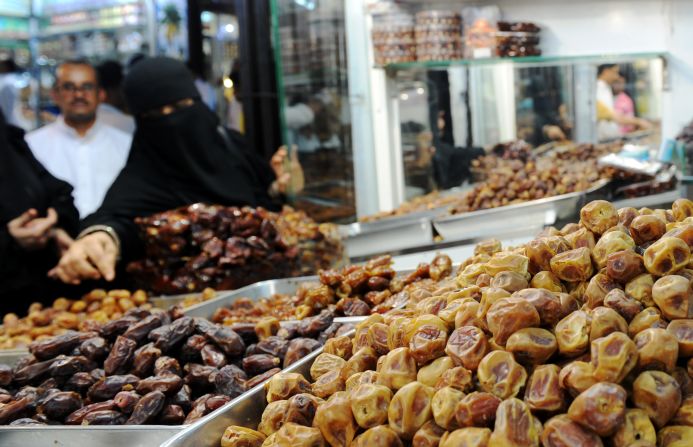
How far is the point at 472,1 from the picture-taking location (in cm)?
410

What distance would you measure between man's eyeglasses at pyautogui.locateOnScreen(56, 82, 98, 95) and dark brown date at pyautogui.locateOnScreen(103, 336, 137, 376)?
4.07 m

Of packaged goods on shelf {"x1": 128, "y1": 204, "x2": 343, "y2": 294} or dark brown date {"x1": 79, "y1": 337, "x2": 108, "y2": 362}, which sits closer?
dark brown date {"x1": 79, "y1": 337, "x2": 108, "y2": 362}

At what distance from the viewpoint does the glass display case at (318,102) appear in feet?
14.8

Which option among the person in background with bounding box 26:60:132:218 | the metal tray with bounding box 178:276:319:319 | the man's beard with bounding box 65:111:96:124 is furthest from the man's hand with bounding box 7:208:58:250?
the man's beard with bounding box 65:111:96:124

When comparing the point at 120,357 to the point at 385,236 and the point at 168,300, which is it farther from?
the point at 385,236

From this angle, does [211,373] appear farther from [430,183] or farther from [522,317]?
[430,183]

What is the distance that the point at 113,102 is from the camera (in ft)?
20.2

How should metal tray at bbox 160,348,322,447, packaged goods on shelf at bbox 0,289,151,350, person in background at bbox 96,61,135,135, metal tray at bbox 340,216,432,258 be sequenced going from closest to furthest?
metal tray at bbox 160,348,322,447, packaged goods on shelf at bbox 0,289,151,350, metal tray at bbox 340,216,432,258, person in background at bbox 96,61,135,135

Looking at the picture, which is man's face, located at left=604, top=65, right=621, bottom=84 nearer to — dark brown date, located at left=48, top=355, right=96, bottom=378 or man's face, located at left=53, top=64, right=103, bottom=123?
dark brown date, located at left=48, top=355, right=96, bottom=378

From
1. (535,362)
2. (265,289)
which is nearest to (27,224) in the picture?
(265,289)

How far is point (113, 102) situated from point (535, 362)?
18.5 ft

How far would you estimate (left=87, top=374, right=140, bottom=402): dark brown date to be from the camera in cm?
154

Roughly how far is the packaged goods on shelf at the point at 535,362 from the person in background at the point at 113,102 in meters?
5.02

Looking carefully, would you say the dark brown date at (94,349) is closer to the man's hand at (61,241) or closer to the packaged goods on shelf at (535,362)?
the packaged goods on shelf at (535,362)
